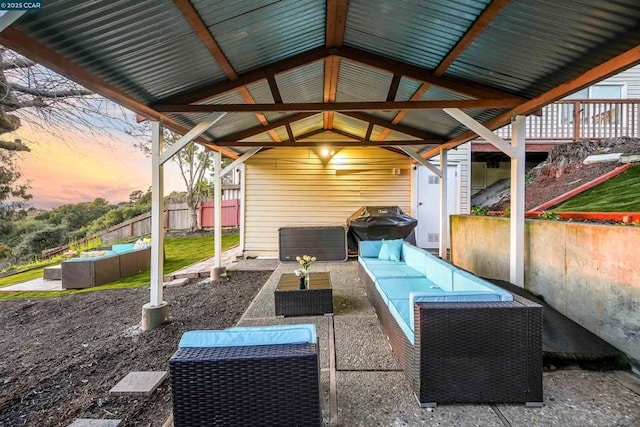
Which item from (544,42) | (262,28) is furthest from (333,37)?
(544,42)

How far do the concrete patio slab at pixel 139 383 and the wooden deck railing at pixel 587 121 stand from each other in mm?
9531

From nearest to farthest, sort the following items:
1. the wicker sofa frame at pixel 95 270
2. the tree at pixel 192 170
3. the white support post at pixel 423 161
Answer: the wicker sofa frame at pixel 95 270, the white support post at pixel 423 161, the tree at pixel 192 170

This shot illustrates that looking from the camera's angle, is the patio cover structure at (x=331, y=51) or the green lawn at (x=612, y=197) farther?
the green lawn at (x=612, y=197)

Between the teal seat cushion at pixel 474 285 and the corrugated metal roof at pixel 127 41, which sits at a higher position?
the corrugated metal roof at pixel 127 41

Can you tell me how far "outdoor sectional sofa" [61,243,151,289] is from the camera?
6035mm

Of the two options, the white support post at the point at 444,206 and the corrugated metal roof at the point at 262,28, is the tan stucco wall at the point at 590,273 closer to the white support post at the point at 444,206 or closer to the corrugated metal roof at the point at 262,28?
the white support post at the point at 444,206

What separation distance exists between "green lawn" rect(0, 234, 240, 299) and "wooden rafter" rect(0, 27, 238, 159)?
13.1ft

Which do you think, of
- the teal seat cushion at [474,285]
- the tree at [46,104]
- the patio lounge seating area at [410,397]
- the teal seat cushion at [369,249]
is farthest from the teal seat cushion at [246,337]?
the tree at [46,104]

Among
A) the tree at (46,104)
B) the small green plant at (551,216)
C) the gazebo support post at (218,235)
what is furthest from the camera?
the gazebo support post at (218,235)

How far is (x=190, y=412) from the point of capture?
1.61 metres

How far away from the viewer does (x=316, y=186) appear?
827 centimetres

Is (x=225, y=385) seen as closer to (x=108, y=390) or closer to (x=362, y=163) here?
(x=108, y=390)

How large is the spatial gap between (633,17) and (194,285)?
674 centimetres

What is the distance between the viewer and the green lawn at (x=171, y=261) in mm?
5844
